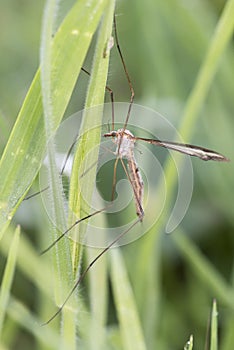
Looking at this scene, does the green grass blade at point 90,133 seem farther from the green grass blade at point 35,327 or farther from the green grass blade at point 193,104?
the green grass blade at point 193,104

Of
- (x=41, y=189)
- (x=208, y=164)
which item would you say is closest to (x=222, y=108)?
(x=208, y=164)

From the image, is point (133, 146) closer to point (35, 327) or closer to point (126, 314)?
point (126, 314)

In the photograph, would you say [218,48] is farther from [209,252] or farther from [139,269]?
[209,252]

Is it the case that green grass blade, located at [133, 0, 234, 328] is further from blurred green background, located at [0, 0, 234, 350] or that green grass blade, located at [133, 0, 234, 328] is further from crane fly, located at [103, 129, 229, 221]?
crane fly, located at [103, 129, 229, 221]

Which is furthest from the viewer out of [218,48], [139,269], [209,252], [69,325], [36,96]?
[209,252]

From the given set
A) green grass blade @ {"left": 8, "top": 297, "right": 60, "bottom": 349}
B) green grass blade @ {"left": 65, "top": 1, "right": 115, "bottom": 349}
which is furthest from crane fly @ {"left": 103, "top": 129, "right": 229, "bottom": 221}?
green grass blade @ {"left": 8, "top": 297, "right": 60, "bottom": 349}
